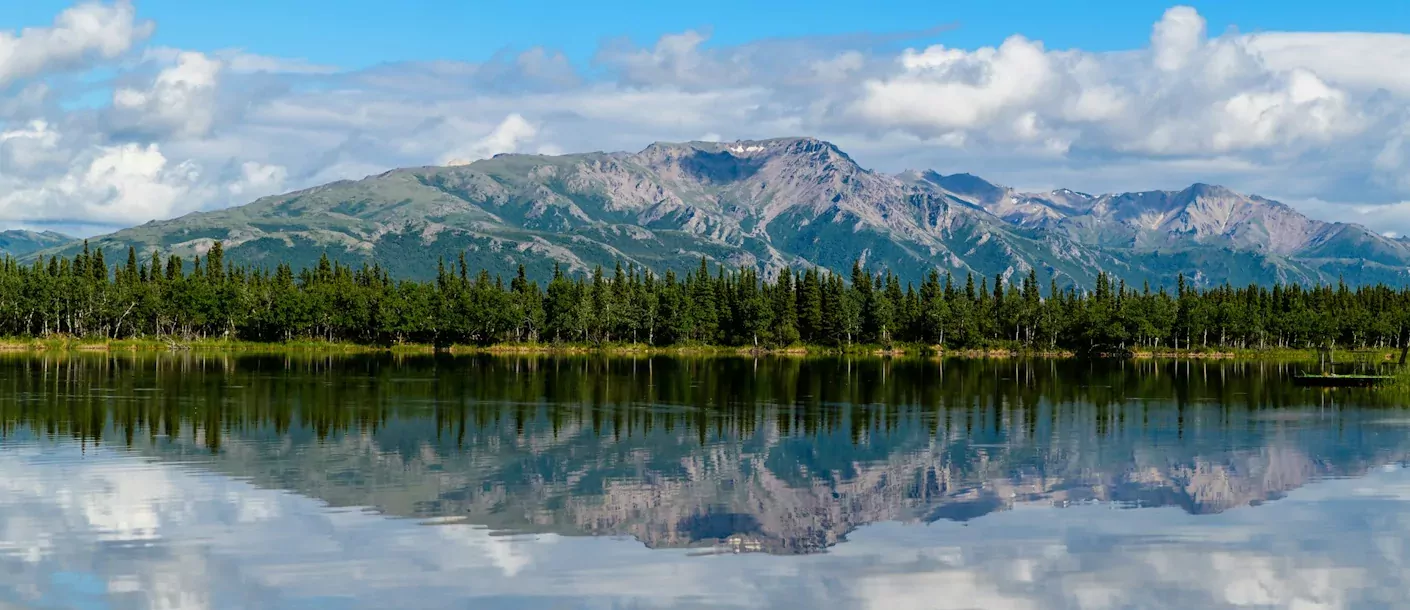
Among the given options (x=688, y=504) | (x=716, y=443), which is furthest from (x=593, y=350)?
(x=688, y=504)

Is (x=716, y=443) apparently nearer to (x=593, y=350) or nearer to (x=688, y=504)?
(x=688, y=504)

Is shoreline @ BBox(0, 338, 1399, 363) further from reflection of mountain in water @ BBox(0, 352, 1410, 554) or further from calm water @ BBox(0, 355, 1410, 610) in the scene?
calm water @ BBox(0, 355, 1410, 610)

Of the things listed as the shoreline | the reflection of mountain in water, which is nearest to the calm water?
the reflection of mountain in water

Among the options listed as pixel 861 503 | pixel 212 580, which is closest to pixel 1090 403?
pixel 861 503

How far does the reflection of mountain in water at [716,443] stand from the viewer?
39812 mm

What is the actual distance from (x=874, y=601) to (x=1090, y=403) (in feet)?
A: 203

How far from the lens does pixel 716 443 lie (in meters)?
57.6

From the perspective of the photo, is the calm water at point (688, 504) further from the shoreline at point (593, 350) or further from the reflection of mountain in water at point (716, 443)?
the shoreline at point (593, 350)

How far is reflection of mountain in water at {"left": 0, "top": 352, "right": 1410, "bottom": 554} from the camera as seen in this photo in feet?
131

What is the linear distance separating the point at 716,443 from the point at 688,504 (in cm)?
1769

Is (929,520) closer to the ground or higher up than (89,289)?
closer to the ground

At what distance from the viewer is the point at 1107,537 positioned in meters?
35.0

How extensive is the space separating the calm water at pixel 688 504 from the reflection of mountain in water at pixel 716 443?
0.27 m

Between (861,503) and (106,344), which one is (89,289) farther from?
(861,503)
